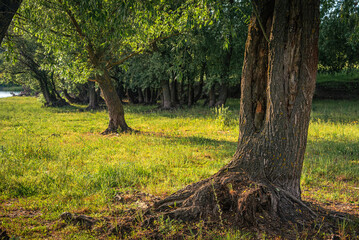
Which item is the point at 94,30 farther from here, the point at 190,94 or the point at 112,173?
the point at 190,94

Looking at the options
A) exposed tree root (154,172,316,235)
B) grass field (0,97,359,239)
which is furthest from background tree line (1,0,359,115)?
exposed tree root (154,172,316,235)

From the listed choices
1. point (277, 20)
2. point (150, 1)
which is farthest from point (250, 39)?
point (150, 1)

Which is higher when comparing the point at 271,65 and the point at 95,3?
the point at 95,3

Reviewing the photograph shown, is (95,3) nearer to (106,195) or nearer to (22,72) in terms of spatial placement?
(106,195)

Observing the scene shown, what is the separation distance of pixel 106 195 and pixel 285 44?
174 inches

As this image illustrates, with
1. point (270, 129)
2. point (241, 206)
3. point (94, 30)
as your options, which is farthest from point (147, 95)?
point (241, 206)

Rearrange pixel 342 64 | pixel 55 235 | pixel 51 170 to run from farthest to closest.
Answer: pixel 342 64, pixel 51 170, pixel 55 235

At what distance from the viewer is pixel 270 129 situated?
4559mm

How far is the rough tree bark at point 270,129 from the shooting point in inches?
165

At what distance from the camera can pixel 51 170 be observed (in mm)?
7324

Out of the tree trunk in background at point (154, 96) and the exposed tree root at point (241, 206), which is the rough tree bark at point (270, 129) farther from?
the tree trunk in background at point (154, 96)

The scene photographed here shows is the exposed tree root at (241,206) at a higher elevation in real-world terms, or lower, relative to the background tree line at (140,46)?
lower

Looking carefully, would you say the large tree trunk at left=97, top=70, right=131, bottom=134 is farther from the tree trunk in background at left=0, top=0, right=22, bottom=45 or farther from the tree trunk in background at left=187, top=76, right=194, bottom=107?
the tree trunk in background at left=187, top=76, right=194, bottom=107

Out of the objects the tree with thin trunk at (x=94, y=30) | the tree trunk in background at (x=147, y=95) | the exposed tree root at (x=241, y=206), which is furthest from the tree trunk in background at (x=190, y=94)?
the exposed tree root at (x=241, y=206)
